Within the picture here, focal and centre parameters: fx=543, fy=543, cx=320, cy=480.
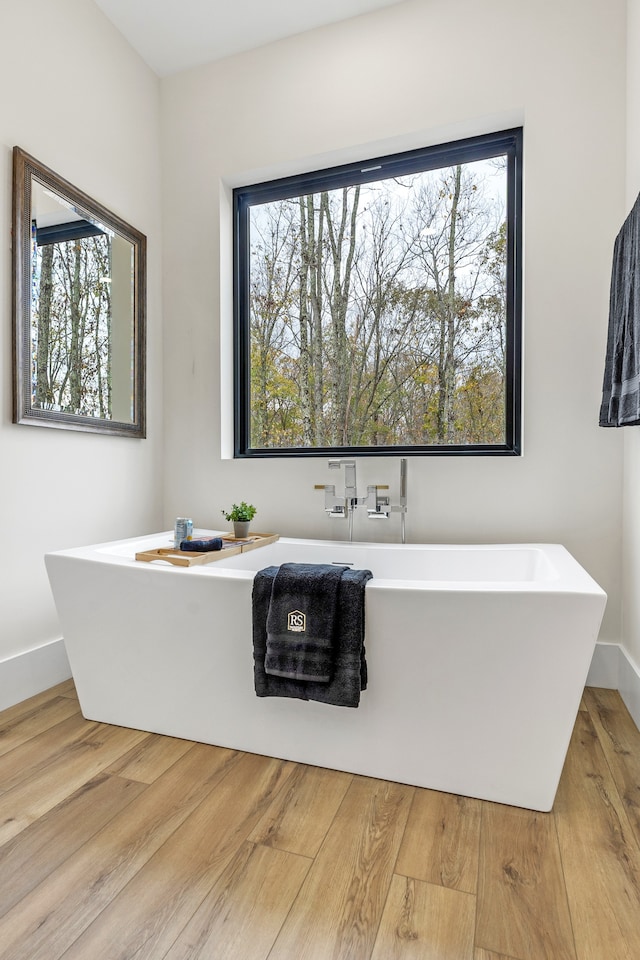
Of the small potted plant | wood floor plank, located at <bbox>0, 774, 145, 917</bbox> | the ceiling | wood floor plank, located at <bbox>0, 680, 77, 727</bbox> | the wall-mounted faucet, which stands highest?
the ceiling

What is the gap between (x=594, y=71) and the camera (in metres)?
2.23

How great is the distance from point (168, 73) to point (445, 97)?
1.54 m

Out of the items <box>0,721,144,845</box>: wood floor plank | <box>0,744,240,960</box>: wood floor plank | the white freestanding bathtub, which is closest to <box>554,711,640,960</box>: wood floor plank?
the white freestanding bathtub

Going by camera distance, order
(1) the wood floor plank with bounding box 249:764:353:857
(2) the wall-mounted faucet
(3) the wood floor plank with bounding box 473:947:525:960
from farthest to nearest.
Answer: (2) the wall-mounted faucet < (1) the wood floor plank with bounding box 249:764:353:857 < (3) the wood floor plank with bounding box 473:947:525:960

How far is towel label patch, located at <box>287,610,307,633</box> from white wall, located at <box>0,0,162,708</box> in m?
1.25

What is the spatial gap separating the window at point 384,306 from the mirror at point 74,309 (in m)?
0.56

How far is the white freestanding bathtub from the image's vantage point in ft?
4.60

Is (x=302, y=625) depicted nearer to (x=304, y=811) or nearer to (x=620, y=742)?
(x=304, y=811)

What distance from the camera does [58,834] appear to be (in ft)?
4.45

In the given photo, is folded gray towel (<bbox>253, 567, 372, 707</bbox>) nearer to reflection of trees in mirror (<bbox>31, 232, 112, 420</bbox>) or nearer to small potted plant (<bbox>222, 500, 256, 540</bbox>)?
small potted plant (<bbox>222, 500, 256, 540</bbox>)

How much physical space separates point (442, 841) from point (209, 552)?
4.08 ft

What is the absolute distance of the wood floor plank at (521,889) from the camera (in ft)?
3.43

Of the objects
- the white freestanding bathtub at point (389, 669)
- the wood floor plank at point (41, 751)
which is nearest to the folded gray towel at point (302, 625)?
the white freestanding bathtub at point (389, 669)

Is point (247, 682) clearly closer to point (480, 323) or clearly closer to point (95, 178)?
point (480, 323)
